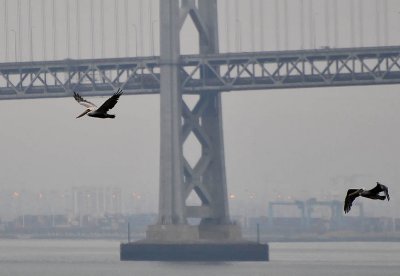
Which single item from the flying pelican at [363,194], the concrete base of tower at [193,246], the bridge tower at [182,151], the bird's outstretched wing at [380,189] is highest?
the bridge tower at [182,151]

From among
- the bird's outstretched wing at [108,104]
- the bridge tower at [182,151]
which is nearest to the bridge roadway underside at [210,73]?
A: the bridge tower at [182,151]

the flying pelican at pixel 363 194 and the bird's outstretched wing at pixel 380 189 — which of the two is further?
the bird's outstretched wing at pixel 380 189

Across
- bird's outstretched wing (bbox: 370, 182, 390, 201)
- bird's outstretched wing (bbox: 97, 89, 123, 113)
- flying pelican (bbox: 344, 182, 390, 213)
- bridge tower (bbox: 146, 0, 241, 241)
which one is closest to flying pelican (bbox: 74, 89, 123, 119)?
bird's outstretched wing (bbox: 97, 89, 123, 113)

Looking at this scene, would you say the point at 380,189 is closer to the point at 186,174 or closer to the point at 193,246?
the point at 193,246

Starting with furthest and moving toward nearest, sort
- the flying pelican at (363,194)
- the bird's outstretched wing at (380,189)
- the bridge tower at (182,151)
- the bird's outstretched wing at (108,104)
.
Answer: the bridge tower at (182,151), the bird's outstretched wing at (108,104), the bird's outstretched wing at (380,189), the flying pelican at (363,194)

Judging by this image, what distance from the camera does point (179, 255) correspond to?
382 feet

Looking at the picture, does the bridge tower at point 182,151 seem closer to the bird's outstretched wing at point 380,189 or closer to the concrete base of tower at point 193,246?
the concrete base of tower at point 193,246

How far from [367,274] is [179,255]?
49.2 feet

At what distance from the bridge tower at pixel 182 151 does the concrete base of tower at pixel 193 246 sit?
7 cm

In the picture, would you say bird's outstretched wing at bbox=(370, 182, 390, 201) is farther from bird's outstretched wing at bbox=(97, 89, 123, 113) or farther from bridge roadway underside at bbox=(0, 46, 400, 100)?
bridge roadway underside at bbox=(0, 46, 400, 100)

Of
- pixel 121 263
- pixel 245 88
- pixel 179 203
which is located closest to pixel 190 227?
pixel 179 203

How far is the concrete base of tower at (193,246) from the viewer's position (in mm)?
116625

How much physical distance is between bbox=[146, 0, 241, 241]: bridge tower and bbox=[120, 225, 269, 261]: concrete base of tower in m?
0.07

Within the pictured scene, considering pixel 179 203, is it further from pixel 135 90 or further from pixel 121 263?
pixel 121 263
